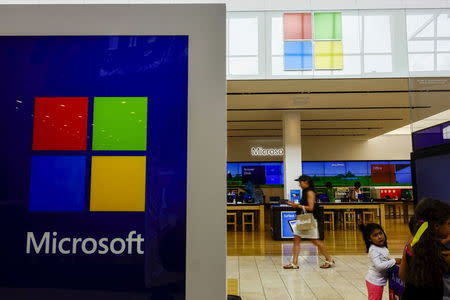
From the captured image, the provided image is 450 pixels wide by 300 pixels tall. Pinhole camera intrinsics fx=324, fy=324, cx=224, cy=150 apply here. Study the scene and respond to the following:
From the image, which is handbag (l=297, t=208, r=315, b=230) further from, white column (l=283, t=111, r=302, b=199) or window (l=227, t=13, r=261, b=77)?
white column (l=283, t=111, r=302, b=199)

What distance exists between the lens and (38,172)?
100cm

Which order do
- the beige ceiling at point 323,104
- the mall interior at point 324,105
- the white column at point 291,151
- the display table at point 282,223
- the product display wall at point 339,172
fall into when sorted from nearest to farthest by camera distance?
the mall interior at point 324,105 < the beige ceiling at point 323,104 < the display table at point 282,223 < the white column at point 291,151 < the product display wall at point 339,172

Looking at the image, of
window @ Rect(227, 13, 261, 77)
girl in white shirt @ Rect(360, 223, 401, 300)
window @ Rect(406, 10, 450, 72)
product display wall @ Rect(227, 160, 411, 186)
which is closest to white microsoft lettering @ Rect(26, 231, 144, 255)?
girl in white shirt @ Rect(360, 223, 401, 300)

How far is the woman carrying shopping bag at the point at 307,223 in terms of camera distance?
5.31 meters

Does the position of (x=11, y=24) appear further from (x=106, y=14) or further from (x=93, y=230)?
(x=93, y=230)

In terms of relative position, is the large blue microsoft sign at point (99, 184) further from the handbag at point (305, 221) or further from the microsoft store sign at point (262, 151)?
the microsoft store sign at point (262, 151)

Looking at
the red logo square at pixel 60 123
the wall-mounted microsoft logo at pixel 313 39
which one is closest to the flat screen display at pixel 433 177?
the red logo square at pixel 60 123

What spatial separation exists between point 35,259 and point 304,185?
4888mm

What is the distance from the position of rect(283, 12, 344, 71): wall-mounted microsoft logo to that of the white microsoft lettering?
286 inches

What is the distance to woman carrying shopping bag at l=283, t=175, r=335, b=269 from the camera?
531 cm

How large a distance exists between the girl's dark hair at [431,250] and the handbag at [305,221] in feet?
11.3

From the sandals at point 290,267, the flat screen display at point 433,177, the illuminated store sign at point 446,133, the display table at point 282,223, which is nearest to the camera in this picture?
the flat screen display at point 433,177

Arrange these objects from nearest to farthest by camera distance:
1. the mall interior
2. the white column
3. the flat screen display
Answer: the flat screen display → the mall interior → the white column

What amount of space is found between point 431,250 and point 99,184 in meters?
1.82
